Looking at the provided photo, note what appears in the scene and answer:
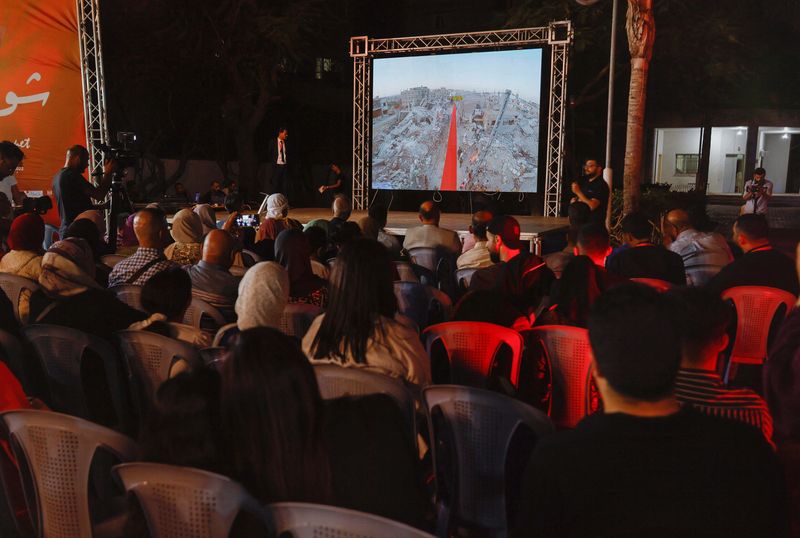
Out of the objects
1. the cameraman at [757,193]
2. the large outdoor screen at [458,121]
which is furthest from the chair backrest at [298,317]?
the cameraman at [757,193]

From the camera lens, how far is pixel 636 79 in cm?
1039

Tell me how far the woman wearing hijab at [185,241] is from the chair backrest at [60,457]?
3.13 m

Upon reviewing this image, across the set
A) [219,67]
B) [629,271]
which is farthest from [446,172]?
[629,271]

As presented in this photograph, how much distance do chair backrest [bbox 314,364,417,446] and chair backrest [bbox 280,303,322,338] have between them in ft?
4.28

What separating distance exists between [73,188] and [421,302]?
4.24 meters

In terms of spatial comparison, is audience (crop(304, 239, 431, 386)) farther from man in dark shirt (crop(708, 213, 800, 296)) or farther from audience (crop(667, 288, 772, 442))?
man in dark shirt (crop(708, 213, 800, 296))

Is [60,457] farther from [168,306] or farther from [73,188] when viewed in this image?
[73,188]

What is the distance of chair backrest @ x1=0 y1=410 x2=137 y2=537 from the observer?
6.09 ft

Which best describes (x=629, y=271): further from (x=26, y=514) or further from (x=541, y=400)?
(x=26, y=514)

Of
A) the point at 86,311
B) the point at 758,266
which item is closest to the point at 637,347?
the point at 86,311

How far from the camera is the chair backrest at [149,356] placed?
2895 millimetres

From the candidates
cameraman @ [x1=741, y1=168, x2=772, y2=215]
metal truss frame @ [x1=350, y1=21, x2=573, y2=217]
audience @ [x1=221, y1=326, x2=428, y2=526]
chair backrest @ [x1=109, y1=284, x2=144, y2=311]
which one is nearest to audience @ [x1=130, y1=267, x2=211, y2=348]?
chair backrest @ [x1=109, y1=284, x2=144, y2=311]

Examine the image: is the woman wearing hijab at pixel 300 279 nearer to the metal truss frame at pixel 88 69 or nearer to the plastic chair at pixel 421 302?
the plastic chair at pixel 421 302

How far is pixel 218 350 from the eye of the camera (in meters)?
2.83
